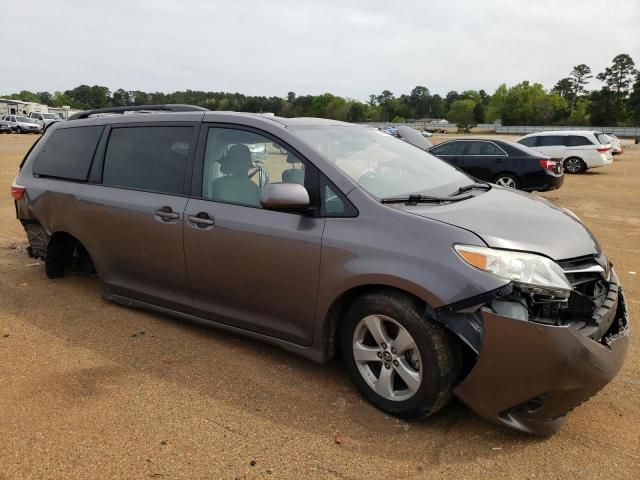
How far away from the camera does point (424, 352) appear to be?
2.83 meters

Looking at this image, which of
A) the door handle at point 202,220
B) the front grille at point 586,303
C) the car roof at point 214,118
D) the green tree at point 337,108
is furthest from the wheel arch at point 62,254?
the green tree at point 337,108

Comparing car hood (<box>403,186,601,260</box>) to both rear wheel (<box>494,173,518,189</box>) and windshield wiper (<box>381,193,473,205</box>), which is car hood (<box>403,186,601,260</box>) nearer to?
windshield wiper (<box>381,193,473,205</box>)

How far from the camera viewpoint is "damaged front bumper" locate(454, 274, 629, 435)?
256 centimetres

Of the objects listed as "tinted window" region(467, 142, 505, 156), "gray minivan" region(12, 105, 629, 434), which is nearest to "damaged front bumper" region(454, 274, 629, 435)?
"gray minivan" region(12, 105, 629, 434)

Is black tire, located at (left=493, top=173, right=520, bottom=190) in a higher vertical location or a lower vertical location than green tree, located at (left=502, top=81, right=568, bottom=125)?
lower

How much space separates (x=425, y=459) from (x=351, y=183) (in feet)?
5.21

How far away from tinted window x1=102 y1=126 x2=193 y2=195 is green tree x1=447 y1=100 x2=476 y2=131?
12382 cm

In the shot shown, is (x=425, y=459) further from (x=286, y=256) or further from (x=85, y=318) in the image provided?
(x=85, y=318)

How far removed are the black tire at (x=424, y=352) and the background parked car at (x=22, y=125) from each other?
160 ft

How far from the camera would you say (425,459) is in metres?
2.71

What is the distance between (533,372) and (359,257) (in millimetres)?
1076

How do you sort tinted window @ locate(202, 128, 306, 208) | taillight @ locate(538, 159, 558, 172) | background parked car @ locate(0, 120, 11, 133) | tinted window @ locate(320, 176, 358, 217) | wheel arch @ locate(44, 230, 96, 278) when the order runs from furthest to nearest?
background parked car @ locate(0, 120, 11, 133)
taillight @ locate(538, 159, 558, 172)
wheel arch @ locate(44, 230, 96, 278)
tinted window @ locate(202, 128, 306, 208)
tinted window @ locate(320, 176, 358, 217)

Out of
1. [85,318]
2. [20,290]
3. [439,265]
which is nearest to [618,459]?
[439,265]

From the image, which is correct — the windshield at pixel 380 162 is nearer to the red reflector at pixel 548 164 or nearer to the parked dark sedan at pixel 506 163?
the parked dark sedan at pixel 506 163
